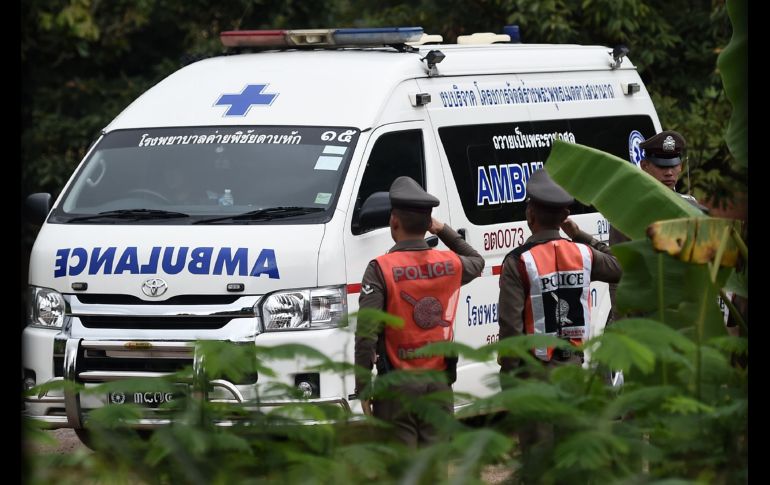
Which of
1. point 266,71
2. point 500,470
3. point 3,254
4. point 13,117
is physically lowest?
point 500,470

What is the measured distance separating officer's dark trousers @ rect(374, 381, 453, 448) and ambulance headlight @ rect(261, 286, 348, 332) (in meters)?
3.42

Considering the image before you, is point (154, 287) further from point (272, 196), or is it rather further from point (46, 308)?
point (272, 196)

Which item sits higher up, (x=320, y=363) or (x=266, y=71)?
(x=266, y=71)

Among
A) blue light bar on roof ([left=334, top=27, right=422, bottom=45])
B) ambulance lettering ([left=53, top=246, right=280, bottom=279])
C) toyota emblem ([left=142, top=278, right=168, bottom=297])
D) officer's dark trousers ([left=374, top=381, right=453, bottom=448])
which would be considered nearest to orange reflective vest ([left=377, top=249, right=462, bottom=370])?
ambulance lettering ([left=53, top=246, right=280, bottom=279])

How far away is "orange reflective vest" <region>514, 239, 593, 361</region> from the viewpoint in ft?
21.8

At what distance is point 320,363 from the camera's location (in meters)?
3.93

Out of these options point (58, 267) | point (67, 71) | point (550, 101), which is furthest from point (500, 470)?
point (67, 71)

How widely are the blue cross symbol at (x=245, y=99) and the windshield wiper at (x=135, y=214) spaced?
89cm

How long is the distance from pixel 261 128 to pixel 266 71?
666mm

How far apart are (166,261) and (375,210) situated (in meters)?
1.16

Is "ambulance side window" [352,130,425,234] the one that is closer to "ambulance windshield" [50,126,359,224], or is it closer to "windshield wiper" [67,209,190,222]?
"ambulance windshield" [50,126,359,224]

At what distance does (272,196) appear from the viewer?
8.38 meters

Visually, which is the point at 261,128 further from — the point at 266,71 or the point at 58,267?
the point at 58,267

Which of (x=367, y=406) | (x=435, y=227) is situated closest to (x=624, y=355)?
(x=367, y=406)
